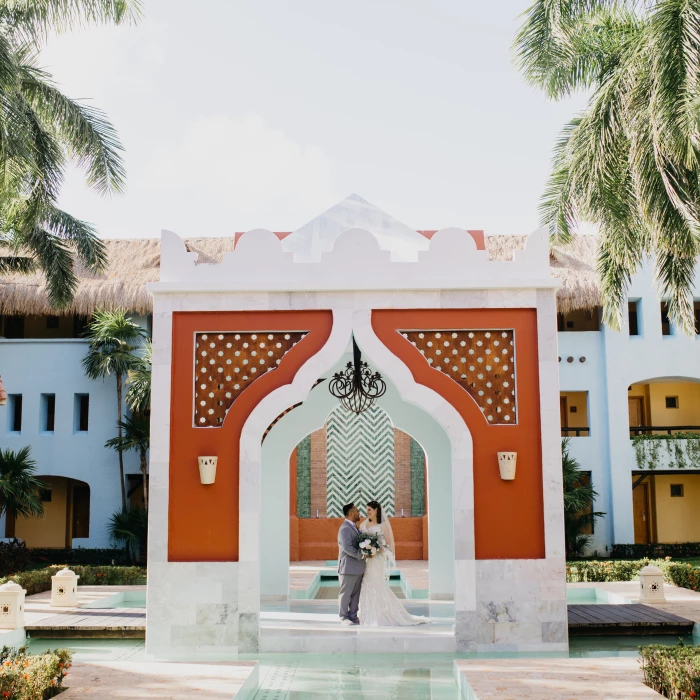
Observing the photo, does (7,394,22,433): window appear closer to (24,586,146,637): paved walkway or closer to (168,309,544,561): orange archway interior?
(24,586,146,637): paved walkway

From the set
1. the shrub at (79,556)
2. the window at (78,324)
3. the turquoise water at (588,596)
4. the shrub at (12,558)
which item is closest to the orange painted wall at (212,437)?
the turquoise water at (588,596)

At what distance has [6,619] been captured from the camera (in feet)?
31.3

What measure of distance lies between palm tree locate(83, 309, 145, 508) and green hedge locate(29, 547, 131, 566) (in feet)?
3.87

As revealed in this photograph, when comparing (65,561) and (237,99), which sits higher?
(237,99)

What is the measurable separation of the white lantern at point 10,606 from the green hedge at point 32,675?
2.88 m

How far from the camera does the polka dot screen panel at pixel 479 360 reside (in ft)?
28.3

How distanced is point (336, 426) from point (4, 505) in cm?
758

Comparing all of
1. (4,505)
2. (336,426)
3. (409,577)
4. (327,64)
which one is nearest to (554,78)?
(327,64)

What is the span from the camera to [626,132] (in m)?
9.99

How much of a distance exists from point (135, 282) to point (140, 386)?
10.2 feet

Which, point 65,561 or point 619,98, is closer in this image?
point 619,98

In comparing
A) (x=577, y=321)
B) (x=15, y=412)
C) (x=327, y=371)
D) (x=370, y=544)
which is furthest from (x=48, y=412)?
(x=327, y=371)

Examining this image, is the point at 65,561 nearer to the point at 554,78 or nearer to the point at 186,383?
the point at 186,383

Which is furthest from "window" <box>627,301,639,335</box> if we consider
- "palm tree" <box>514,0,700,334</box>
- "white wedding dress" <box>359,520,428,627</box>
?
"white wedding dress" <box>359,520,428,627</box>
